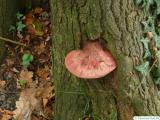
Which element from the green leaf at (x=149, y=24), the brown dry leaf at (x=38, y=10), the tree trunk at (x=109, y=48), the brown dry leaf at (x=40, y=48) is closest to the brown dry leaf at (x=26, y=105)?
the brown dry leaf at (x=40, y=48)

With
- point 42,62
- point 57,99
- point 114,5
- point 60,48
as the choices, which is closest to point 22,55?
point 42,62

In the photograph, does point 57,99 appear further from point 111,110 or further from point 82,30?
point 82,30

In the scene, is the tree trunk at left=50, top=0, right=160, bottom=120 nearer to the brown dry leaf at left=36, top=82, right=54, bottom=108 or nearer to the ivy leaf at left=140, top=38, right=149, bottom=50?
the ivy leaf at left=140, top=38, right=149, bottom=50

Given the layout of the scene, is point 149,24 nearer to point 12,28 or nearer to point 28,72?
point 28,72

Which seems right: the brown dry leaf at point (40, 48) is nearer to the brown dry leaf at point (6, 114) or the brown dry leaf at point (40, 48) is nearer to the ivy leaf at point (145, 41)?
the brown dry leaf at point (6, 114)

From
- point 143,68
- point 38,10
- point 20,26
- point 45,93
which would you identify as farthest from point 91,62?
point 38,10
